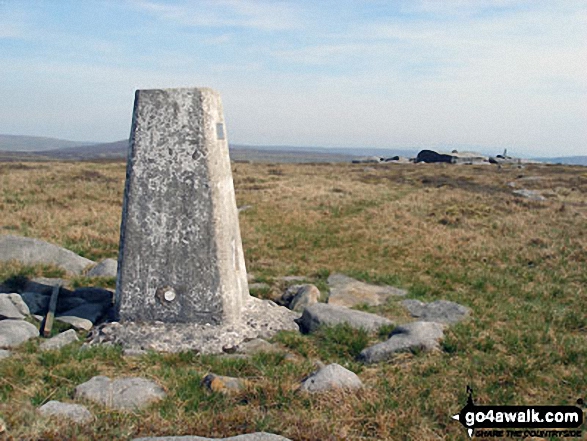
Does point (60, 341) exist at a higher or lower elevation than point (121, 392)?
lower

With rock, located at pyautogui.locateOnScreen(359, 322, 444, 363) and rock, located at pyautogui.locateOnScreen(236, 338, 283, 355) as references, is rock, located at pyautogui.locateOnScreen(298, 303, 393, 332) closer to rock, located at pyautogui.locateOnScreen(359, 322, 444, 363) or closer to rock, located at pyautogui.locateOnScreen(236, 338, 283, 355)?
rock, located at pyautogui.locateOnScreen(359, 322, 444, 363)

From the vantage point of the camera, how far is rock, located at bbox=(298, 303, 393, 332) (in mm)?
7434

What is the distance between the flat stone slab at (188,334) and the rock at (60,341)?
11.1 inches

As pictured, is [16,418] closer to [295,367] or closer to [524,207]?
[295,367]

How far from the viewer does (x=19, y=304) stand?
7.71 metres

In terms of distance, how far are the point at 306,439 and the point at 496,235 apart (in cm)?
1325

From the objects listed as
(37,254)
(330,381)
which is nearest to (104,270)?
(37,254)

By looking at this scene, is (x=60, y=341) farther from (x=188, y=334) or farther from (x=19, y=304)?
(x=188, y=334)

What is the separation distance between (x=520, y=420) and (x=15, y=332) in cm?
598

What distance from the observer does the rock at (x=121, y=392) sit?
Result: 4.70 metres

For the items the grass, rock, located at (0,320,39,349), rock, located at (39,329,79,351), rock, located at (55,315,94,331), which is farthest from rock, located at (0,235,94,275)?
rock, located at (39,329,79,351)

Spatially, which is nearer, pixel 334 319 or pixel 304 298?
pixel 334 319

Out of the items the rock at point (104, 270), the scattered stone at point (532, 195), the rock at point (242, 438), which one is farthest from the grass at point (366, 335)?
the scattered stone at point (532, 195)

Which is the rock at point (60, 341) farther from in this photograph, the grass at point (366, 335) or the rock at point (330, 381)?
the rock at point (330, 381)
